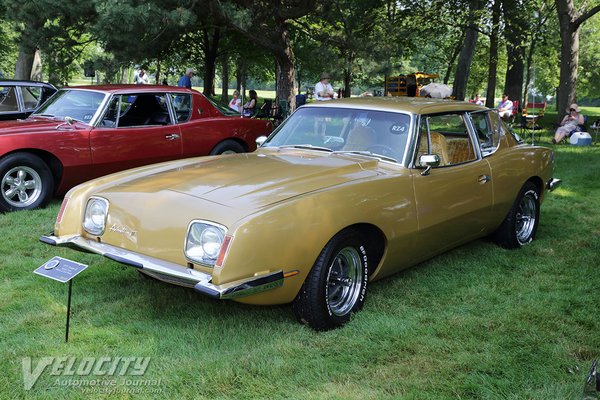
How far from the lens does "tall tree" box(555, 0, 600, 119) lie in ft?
48.7

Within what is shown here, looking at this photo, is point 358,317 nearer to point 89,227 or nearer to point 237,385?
point 237,385

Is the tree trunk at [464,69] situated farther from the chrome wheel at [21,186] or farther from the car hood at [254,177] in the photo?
the car hood at [254,177]

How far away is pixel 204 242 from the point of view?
10.7 ft

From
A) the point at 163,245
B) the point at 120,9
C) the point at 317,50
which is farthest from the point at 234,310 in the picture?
the point at 317,50

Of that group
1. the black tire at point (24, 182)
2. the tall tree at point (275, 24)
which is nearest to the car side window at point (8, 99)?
the black tire at point (24, 182)

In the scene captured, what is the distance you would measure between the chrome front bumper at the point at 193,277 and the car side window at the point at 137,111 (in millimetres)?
4154

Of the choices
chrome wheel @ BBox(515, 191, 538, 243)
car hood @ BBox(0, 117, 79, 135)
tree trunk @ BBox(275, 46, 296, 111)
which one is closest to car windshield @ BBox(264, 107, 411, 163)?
chrome wheel @ BBox(515, 191, 538, 243)

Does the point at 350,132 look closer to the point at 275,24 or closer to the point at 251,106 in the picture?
the point at 275,24

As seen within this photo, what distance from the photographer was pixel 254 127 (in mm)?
8836

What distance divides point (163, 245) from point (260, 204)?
626mm

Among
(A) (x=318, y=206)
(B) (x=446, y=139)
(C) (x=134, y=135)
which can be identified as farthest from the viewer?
(C) (x=134, y=135)

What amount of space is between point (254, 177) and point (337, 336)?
1215 millimetres

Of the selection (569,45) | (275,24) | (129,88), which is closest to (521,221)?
(129,88)

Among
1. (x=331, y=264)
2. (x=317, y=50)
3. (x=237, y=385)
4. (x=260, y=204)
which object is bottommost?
(x=237, y=385)
